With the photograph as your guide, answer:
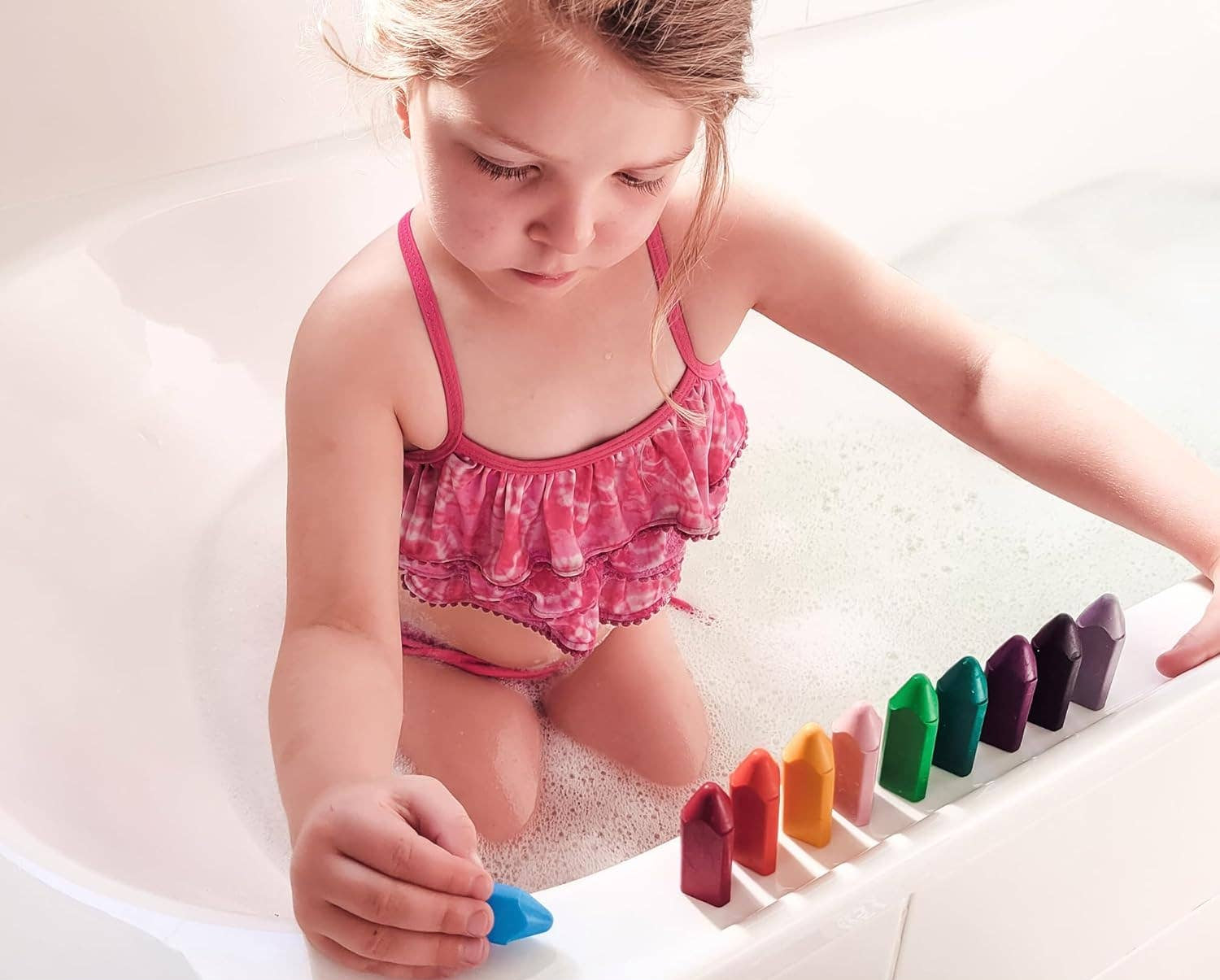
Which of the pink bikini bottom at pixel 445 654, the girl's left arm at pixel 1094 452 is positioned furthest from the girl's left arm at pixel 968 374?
the pink bikini bottom at pixel 445 654

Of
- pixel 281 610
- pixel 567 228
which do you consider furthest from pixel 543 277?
pixel 281 610

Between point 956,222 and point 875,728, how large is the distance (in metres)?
1.19

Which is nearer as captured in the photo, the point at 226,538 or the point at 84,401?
the point at 84,401

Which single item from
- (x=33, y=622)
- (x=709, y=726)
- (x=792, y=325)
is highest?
(x=792, y=325)

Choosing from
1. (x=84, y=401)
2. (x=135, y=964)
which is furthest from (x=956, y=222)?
(x=135, y=964)

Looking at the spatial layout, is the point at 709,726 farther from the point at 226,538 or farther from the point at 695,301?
the point at 226,538

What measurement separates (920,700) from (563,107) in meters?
0.33

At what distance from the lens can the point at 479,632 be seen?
961mm

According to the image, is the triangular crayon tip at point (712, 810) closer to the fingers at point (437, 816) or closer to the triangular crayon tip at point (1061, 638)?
the fingers at point (437, 816)

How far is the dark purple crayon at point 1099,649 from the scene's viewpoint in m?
0.67

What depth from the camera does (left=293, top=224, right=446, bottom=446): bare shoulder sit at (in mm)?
771

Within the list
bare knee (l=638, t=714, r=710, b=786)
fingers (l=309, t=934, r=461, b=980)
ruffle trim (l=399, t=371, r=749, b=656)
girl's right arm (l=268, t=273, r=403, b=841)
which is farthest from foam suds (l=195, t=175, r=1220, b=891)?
fingers (l=309, t=934, r=461, b=980)

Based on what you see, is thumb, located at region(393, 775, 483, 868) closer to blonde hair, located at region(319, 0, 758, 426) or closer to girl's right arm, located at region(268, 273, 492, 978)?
girl's right arm, located at region(268, 273, 492, 978)

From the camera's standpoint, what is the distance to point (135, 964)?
558 millimetres
